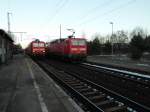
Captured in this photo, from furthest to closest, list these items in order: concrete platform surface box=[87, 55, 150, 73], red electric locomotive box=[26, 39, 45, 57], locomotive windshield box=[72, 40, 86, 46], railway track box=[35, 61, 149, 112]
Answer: red electric locomotive box=[26, 39, 45, 57] < locomotive windshield box=[72, 40, 86, 46] < concrete platform surface box=[87, 55, 150, 73] < railway track box=[35, 61, 149, 112]

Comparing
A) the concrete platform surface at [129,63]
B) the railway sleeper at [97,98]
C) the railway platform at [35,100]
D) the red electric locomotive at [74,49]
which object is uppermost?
the red electric locomotive at [74,49]

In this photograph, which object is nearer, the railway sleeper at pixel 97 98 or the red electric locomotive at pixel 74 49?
the railway sleeper at pixel 97 98

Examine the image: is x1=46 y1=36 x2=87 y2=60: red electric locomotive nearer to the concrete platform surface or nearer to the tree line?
the concrete platform surface

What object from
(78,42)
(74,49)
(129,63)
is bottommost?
(129,63)

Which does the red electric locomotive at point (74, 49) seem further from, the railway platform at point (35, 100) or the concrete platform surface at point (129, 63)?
the railway platform at point (35, 100)

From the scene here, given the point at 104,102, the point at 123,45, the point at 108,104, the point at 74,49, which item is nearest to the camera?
the point at 108,104

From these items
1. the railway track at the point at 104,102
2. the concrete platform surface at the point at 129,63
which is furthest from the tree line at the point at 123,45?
the railway track at the point at 104,102

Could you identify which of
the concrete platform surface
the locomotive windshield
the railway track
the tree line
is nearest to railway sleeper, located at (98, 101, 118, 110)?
the railway track

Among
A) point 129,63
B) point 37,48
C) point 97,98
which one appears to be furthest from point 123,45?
point 97,98

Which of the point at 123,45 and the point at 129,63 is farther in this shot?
the point at 123,45

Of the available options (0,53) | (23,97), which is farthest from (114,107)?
(0,53)

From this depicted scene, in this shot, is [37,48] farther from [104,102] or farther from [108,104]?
[108,104]

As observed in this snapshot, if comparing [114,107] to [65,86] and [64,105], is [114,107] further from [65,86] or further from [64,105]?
[65,86]

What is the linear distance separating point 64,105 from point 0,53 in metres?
23.5
